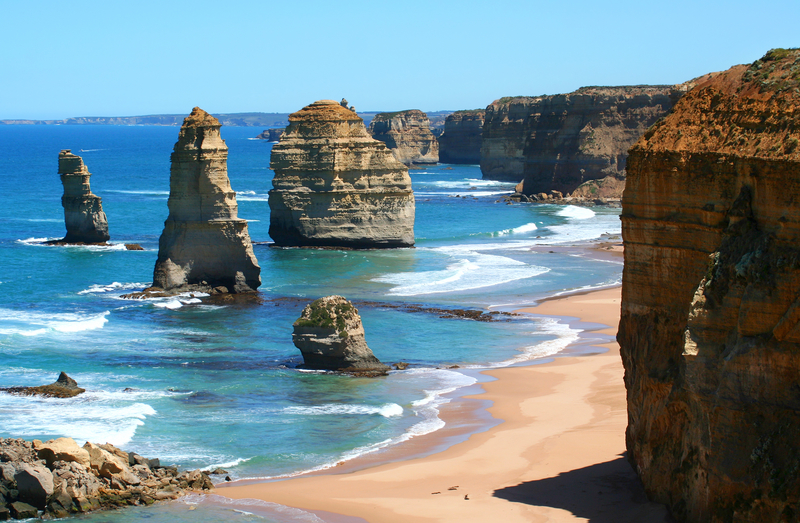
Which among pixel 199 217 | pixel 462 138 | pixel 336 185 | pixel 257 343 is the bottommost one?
pixel 257 343

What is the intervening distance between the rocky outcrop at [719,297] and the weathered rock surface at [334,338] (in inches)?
446

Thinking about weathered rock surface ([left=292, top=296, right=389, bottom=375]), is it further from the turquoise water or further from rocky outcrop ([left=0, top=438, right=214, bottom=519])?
rocky outcrop ([left=0, top=438, right=214, bottom=519])

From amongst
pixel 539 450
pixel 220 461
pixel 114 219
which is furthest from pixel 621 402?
pixel 114 219

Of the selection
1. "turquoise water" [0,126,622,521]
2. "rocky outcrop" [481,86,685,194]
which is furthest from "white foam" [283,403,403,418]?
"rocky outcrop" [481,86,685,194]

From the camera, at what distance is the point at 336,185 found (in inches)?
1998

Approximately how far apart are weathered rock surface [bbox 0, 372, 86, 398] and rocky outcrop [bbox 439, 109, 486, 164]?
13143cm

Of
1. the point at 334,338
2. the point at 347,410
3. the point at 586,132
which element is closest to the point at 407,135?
the point at 586,132

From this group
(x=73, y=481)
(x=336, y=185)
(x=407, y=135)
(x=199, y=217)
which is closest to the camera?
(x=73, y=481)

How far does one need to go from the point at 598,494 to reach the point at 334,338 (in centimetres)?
1184

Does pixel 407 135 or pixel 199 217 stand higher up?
pixel 407 135

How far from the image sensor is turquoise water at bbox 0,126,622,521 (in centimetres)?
1916

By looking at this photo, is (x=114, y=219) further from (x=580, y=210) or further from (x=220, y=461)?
(x=220, y=461)

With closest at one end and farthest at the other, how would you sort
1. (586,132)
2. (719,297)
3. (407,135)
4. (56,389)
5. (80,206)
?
1. (719,297)
2. (56,389)
3. (80,206)
4. (586,132)
5. (407,135)

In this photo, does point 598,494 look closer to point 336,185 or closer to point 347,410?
point 347,410
